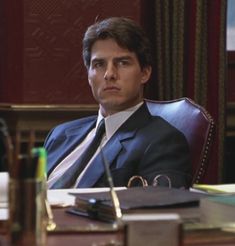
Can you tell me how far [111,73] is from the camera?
253 centimetres

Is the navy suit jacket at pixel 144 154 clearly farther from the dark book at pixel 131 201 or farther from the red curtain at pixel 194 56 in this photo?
the red curtain at pixel 194 56

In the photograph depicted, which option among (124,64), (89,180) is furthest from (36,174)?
(124,64)

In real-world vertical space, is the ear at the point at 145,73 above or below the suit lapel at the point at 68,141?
above

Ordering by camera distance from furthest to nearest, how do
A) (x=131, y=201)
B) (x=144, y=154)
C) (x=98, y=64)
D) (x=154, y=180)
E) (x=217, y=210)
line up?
(x=98, y=64) → (x=144, y=154) → (x=154, y=180) → (x=131, y=201) → (x=217, y=210)

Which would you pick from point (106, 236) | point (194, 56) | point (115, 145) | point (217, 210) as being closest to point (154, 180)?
point (115, 145)

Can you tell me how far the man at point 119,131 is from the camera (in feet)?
7.60

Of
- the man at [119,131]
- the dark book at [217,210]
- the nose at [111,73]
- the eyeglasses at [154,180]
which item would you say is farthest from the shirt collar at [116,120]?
the dark book at [217,210]

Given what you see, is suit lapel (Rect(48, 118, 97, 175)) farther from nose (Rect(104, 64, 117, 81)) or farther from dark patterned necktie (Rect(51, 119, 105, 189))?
nose (Rect(104, 64, 117, 81))

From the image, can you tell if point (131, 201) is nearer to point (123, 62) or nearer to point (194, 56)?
point (123, 62)

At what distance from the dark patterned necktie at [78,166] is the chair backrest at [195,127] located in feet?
0.87

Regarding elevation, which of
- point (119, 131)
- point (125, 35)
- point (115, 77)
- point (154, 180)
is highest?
point (125, 35)

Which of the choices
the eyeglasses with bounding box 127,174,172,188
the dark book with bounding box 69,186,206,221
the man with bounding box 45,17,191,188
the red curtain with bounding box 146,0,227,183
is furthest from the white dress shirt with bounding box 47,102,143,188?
the red curtain with bounding box 146,0,227,183

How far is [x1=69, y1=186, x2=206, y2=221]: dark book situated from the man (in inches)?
20.2

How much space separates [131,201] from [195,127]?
3.06 ft
